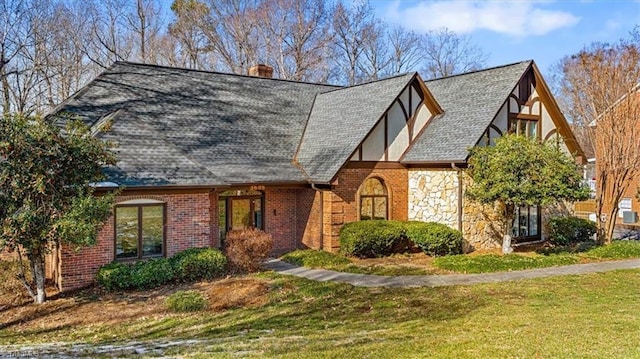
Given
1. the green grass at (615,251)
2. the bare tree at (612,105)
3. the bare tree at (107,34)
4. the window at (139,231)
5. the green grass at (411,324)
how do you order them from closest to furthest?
1. the green grass at (411,324)
2. the window at (139,231)
3. the green grass at (615,251)
4. the bare tree at (612,105)
5. the bare tree at (107,34)

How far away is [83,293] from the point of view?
460 inches

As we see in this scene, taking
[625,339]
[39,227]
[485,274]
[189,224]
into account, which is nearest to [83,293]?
[39,227]

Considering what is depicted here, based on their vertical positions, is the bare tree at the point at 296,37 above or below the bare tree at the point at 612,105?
above

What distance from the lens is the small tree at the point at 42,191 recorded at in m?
10.0

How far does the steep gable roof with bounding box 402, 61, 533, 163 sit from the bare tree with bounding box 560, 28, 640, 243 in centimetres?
207

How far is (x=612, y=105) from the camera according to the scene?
16.6 meters

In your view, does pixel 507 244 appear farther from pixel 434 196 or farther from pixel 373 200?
pixel 373 200

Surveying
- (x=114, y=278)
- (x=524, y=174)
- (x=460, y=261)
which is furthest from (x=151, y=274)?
(x=524, y=174)

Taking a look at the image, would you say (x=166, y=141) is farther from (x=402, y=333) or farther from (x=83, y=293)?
(x=402, y=333)

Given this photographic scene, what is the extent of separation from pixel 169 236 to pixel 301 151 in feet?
20.5

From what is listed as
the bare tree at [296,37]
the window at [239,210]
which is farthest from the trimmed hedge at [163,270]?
the bare tree at [296,37]

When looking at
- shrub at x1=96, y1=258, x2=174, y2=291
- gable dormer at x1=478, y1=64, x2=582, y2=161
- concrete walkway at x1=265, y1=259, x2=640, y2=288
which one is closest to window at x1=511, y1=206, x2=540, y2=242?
gable dormer at x1=478, y1=64, x2=582, y2=161

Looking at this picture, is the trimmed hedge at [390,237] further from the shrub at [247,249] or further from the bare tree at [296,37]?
→ the bare tree at [296,37]

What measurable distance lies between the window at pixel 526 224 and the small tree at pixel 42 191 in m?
14.4
